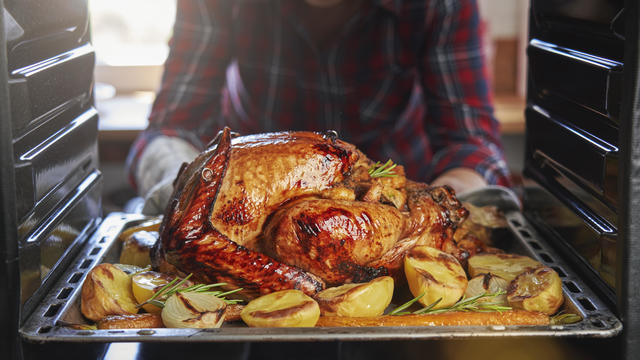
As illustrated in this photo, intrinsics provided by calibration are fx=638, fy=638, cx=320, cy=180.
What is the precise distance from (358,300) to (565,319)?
1.03ft

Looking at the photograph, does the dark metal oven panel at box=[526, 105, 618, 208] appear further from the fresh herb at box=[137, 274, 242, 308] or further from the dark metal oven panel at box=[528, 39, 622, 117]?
the fresh herb at box=[137, 274, 242, 308]

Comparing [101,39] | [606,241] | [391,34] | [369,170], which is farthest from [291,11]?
[101,39]

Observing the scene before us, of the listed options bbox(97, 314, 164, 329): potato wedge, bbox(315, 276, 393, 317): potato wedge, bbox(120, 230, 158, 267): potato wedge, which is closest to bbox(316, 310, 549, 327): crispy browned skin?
bbox(315, 276, 393, 317): potato wedge

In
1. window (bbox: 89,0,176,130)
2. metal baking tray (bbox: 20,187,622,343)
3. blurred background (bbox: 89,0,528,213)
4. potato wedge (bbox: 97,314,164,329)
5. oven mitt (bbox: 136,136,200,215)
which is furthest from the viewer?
window (bbox: 89,0,176,130)

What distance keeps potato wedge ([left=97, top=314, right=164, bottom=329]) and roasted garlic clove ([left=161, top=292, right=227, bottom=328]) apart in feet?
0.11

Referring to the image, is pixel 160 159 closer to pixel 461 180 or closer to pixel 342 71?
pixel 342 71

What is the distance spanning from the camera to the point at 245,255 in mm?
1013

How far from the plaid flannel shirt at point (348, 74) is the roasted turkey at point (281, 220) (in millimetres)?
1052

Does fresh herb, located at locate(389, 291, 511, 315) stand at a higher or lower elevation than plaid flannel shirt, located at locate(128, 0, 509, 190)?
lower

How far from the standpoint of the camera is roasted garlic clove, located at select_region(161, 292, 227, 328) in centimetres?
90

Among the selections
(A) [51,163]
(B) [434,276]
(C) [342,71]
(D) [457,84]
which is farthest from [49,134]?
(D) [457,84]

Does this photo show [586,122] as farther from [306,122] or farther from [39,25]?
[306,122]

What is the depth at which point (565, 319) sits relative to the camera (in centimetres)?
96

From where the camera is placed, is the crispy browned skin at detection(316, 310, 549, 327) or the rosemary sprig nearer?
the crispy browned skin at detection(316, 310, 549, 327)
